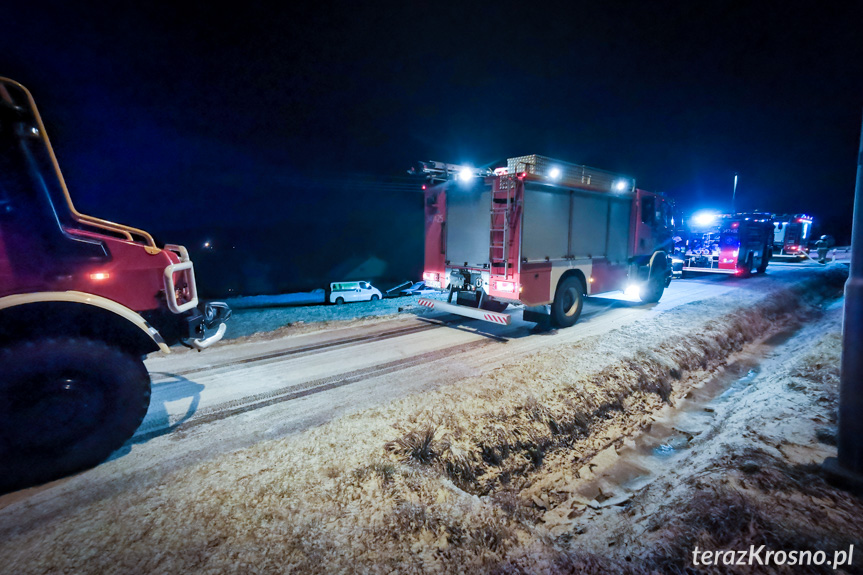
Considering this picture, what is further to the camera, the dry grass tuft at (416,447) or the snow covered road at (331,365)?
the snow covered road at (331,365)

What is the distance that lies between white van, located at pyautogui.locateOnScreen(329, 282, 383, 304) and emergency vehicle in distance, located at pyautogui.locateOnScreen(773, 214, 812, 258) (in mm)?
27331

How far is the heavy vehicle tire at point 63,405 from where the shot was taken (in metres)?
3.09

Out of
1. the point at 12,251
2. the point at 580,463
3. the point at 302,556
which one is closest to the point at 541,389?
the point at 580,463

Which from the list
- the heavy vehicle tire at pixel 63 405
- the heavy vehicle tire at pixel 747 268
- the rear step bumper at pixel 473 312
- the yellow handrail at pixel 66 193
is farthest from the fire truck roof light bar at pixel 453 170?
the heavy vehicle tire at pixel 747 268

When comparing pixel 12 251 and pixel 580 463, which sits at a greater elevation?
pixel 12 251

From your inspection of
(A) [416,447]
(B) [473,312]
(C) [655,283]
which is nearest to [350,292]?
(C) [655,283]

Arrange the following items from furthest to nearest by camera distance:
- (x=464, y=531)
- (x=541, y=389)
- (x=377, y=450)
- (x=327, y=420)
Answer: (x=541, y=389) < (x=327, y=420) < (x=377, y=450) < (x=464, y=531)

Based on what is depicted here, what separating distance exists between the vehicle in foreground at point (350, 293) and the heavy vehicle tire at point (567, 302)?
2013 cm

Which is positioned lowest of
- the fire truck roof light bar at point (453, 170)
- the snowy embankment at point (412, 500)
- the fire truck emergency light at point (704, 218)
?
the snowy embankment at point (412, 500)

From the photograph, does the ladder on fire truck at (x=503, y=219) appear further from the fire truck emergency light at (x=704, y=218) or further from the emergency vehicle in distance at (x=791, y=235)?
the emergency vehicle in distance at (x=791, y=235)

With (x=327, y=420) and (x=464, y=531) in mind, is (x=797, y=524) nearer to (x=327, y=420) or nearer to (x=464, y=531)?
(x=464, y=531)

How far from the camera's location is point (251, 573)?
2238 mm

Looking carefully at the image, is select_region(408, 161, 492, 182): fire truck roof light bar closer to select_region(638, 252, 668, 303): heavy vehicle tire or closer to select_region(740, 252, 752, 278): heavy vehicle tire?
select_region(638, 252, 668, 303): heavy vehicle tire

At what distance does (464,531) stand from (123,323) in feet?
11.4
